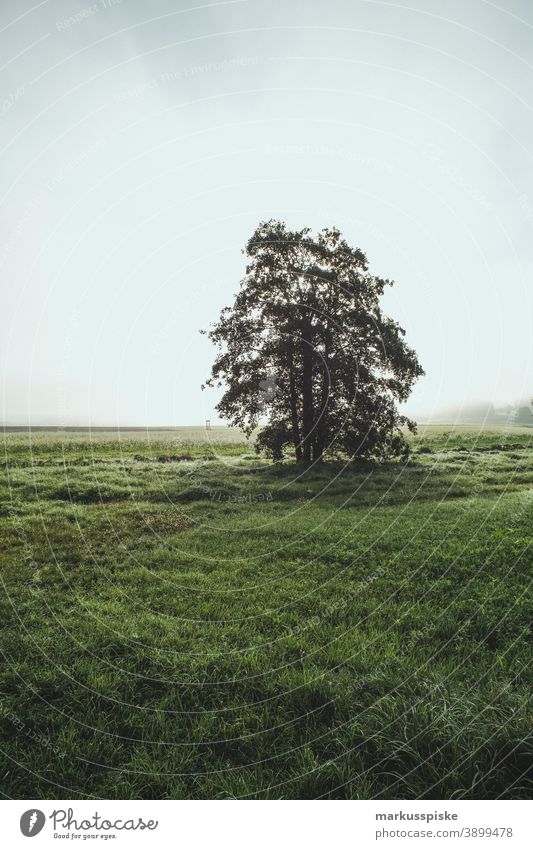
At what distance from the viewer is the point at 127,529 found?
12188 millimetres

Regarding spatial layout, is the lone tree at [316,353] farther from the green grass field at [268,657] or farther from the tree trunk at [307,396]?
the green grass field at [268,657]

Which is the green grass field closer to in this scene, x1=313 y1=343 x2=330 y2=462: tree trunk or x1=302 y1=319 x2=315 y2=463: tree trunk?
x1=313 y1=343 x2=330 y2=462: tree trunk

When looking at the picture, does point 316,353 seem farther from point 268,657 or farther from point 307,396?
point 268,657

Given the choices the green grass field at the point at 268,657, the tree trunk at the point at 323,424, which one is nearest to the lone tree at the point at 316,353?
the tree trunk at the point at 323,424

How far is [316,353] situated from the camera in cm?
2481

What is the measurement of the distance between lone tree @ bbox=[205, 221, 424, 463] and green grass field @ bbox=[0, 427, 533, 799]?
38.5 feet

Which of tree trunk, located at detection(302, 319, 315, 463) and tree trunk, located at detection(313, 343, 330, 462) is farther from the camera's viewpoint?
tree trunk, located at detection(302, 319, 315, 463)

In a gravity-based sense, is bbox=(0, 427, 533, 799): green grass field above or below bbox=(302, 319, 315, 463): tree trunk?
below

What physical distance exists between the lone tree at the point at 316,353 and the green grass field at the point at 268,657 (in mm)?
11738

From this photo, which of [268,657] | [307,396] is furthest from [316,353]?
[268,657]

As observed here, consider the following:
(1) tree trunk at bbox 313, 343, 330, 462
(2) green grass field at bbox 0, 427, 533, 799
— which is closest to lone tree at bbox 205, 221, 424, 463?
(1) tree trunk at bbox 313, 343, 330, 462

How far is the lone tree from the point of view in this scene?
79.3 feet

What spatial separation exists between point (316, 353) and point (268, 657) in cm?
2107

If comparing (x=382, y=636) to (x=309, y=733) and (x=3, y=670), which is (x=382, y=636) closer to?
(x=309, y=733)
